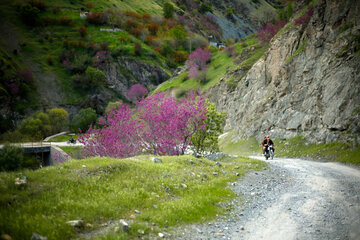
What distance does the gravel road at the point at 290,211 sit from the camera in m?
7.84

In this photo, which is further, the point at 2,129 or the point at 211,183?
the point at 2,129

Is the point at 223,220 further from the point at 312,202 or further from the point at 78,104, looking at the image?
A: the point at 78,104

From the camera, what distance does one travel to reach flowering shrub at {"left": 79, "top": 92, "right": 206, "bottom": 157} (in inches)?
853

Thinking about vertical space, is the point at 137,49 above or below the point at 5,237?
above

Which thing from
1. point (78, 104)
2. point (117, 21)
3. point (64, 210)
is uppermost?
point (117, 21)

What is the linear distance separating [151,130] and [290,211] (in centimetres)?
1513

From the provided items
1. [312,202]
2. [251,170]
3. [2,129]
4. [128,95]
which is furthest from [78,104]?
[312,202]

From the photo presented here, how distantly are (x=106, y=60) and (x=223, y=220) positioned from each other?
13897 centimetres

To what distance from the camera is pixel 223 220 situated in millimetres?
9164

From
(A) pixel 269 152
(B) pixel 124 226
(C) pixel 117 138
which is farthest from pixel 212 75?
(B) pixel 124 226

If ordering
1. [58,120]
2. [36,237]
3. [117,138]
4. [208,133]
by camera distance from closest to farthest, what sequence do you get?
[36,237] → [117,138] → [208,133] → [58,120]

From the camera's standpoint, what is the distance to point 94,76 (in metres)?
122

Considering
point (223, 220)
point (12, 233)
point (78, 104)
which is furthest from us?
point (78, 104)

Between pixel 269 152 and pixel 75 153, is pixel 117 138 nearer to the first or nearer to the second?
pixel 269 152
